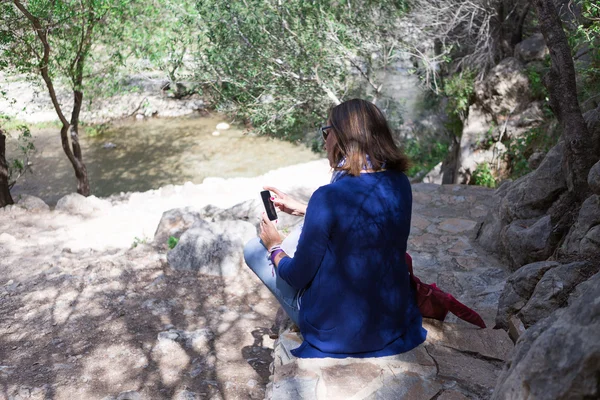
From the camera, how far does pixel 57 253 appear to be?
6.90m

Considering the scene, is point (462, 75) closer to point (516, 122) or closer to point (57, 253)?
point (516, 122)

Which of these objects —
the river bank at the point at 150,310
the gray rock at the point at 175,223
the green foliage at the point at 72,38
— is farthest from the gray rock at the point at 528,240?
the green foliage at the point at 72,38

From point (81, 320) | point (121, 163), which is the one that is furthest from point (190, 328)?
point (121, 163)

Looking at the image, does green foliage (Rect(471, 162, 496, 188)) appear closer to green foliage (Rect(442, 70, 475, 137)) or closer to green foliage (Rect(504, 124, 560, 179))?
green foliage (Rect(504, 124, 560, 179))

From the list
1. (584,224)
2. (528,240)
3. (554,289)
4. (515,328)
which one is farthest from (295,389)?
(528,240)

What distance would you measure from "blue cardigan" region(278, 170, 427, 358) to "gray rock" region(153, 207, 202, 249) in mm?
4562

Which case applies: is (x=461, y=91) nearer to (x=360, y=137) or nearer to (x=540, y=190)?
(x=540, y=190)

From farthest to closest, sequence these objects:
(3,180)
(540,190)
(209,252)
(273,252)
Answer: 1. (3,180)
2. (209,252)
3. (540,190)
4. (273,252)

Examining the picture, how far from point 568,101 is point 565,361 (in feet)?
9.90

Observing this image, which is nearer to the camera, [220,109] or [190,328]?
[190,328]

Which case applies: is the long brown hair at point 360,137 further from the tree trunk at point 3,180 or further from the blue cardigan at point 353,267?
the tree trunk at point 3,180

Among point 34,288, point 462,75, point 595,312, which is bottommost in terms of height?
point 34,288

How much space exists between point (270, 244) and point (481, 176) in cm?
692

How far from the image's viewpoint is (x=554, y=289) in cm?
299
